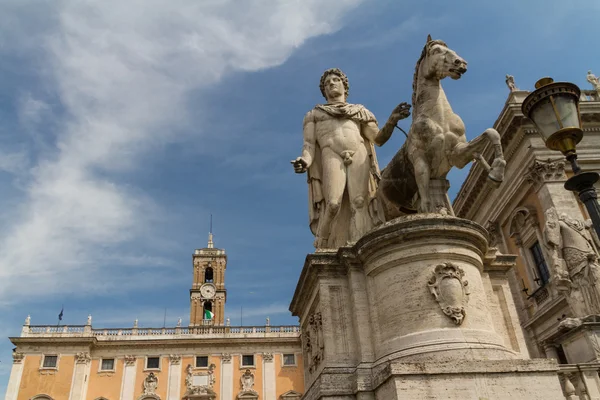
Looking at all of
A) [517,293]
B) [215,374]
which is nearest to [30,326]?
[215,374]

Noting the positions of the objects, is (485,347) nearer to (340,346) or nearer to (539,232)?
(340,346)

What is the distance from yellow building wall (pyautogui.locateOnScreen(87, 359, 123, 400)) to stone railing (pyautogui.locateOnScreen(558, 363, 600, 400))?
41.5 m

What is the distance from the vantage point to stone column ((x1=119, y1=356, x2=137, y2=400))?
3994 centimetres

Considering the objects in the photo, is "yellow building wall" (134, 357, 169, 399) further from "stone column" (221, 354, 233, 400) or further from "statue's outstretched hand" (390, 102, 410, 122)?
"statue's outstretched hand" (390, 102, 410, 122)

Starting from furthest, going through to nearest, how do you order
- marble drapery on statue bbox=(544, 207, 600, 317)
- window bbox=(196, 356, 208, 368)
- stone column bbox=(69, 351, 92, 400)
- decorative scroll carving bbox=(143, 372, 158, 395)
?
window bbox=(196, 356, 208, 368) → decorative scroll carving bbox=(143, 372, 158, 395) → stone column bbox=(69, 351, 92, 400) → marble drapery on statue bbox=(544, 207, 600, 317)

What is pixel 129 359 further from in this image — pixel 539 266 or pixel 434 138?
pixel 434 138

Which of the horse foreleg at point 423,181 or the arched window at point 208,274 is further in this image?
the arched window at point 208,274

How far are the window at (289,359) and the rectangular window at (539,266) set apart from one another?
2702 cm

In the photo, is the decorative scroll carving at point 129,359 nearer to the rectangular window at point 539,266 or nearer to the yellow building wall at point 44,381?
the yellow building wall at point 44,381

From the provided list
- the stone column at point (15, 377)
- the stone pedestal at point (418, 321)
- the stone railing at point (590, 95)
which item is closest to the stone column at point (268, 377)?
the stone column at point (15, 377)

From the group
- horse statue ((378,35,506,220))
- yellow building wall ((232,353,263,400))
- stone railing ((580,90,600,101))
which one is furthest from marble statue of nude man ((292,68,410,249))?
yellow building wall ((232,353,263,400))

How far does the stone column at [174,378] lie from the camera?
40281mm

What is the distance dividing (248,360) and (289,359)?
3.43 meters

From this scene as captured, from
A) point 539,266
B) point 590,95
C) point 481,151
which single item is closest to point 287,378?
point 539,266
